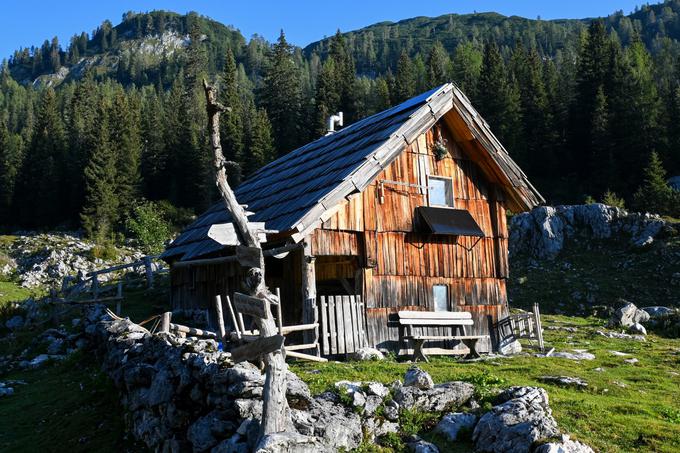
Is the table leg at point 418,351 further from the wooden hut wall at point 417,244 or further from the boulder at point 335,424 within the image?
the boulder at point 335,424

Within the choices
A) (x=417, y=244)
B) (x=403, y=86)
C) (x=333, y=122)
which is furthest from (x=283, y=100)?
(x=417, y=244)

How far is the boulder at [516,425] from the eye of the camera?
8.84m

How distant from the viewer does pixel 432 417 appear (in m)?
10.4

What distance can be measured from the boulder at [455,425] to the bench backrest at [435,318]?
8.70 m

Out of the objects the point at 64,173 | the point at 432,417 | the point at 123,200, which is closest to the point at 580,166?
the point at 123,200

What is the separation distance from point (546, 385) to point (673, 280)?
28198 millimetres

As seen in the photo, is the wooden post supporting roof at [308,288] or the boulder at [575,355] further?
the boulder at [575,355]

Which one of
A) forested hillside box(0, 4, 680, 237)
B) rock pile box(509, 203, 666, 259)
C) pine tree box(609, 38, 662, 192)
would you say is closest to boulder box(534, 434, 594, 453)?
rock pile box(509, 203, 666, 259)

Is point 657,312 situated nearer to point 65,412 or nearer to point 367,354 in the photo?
point 367,354

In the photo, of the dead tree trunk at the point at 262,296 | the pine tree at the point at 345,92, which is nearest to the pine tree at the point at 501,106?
the pine tree at the point at 345,92

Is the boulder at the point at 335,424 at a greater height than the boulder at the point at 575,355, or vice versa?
the boulder at the point at 335,424

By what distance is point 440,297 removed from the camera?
2028 centimetres

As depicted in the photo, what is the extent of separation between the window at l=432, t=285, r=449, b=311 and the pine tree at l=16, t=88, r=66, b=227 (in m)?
64.7

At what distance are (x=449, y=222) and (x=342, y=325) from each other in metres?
4.85
